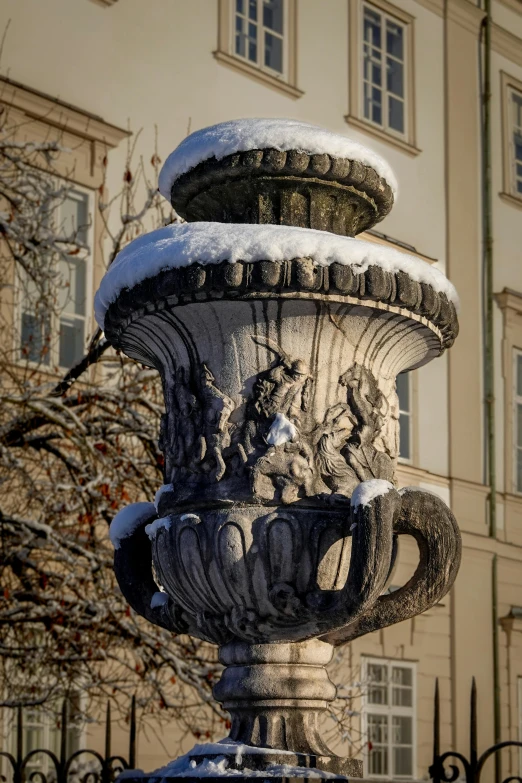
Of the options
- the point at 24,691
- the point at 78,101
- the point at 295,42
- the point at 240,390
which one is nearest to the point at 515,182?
the point at 295,42

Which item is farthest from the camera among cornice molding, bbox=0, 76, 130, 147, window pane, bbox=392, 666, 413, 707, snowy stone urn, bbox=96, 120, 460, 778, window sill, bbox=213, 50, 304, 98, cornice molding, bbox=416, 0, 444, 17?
cornice molding, bbox=416, 0, 444, 17

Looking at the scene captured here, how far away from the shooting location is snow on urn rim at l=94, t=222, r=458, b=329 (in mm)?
3277

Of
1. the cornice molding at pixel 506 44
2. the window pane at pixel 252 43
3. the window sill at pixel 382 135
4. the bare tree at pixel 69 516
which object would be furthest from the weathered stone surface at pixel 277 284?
the cornice molding at pixel 506 44

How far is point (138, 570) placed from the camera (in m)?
3.70

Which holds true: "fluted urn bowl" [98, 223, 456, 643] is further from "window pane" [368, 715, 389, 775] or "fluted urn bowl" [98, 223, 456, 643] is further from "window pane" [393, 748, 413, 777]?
"window pane" [393, 748, 413, 777]

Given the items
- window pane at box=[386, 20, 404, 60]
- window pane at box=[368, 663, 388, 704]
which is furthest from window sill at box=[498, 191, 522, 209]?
window pane at box=[368, 663, 388, 704]

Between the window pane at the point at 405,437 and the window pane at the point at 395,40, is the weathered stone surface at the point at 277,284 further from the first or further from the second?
the window pane at the point at 395,40

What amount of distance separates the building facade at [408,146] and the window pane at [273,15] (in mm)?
13

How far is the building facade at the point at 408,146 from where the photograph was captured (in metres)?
10.8

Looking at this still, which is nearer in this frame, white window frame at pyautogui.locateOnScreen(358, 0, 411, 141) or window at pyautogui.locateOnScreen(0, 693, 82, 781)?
window at pyautogui.locateOnScreen(0, 693, 82, 781)

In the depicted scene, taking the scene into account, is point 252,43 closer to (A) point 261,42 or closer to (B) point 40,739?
(A) point 261,42

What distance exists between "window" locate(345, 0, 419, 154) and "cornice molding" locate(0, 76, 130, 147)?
358cm

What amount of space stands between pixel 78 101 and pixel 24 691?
5120mm

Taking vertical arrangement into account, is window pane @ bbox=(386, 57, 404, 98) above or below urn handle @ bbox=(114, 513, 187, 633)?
above
